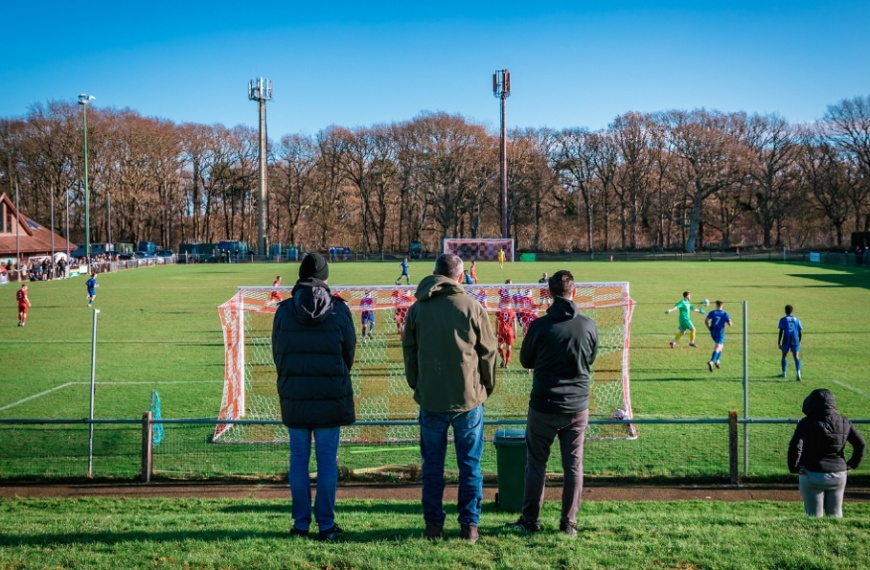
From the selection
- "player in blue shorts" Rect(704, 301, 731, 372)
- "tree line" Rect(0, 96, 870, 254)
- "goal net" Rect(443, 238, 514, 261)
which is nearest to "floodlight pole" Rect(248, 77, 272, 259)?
"tree line" Rect(0, 96, 870, 254)

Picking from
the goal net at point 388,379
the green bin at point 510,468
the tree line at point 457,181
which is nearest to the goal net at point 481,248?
the tree line at point 457,181

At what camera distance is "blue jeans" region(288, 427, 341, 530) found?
5.59m

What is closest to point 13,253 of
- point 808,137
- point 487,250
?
point 487,250

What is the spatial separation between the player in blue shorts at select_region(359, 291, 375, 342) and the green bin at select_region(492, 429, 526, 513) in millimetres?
7971

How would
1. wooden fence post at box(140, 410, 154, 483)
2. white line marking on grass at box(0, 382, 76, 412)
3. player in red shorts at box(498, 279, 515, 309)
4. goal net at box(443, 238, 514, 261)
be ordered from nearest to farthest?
1. wooden fence post at box(140, 410, 154, 483)
2. white line marking on grass at box(0, 382, 76, 412)
3. player in red shorts at box(498, 279, 515, 309)
4. goal net at box(443, 238, 514, 261)

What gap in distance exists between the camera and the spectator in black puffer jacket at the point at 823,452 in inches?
246

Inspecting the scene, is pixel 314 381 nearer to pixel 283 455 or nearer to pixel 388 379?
pixel 283 455

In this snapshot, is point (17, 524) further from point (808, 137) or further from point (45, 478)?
point (808, 137)

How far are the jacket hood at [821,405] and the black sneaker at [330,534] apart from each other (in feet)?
12.5

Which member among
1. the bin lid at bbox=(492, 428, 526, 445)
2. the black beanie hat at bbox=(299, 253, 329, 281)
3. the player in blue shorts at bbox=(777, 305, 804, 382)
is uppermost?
the black beanie hat at bbox=(299, 253, 329, 281)

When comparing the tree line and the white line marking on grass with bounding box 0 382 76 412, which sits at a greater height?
the tree line

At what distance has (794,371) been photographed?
54.6 feet

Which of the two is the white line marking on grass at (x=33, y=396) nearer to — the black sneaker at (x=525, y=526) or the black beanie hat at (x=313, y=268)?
the black beanie hat at (x=313, y=268)

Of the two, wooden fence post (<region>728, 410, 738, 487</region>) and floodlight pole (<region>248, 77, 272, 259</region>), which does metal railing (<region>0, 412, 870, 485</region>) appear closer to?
wooden fence post (<region>728, 410, 738, 487</region>)
